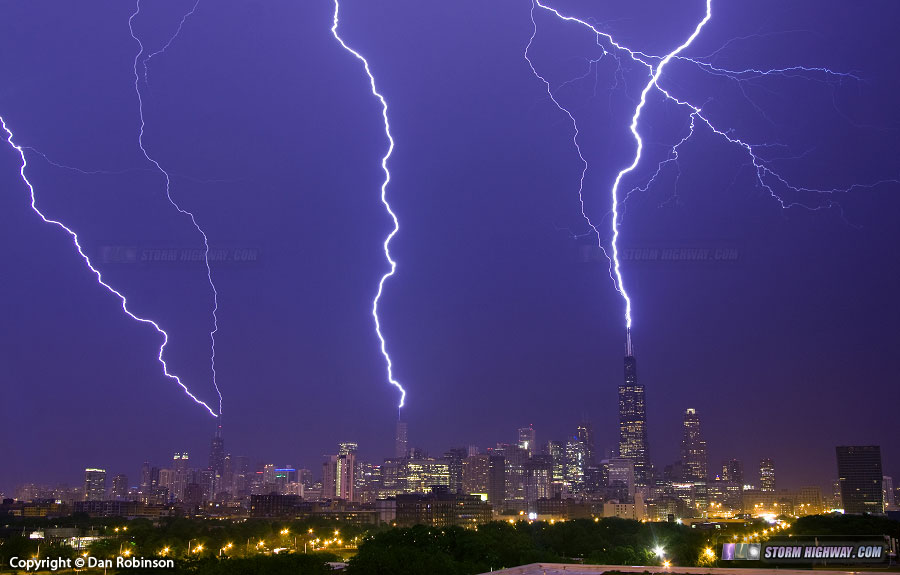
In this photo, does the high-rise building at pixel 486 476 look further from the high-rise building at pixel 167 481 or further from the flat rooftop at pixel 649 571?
the flat rooftop at pixel 649 571

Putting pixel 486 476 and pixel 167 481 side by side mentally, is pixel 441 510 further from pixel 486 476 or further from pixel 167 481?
pixel 167 481

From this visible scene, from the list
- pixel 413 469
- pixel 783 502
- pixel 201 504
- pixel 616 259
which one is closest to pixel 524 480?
pixel 413 469

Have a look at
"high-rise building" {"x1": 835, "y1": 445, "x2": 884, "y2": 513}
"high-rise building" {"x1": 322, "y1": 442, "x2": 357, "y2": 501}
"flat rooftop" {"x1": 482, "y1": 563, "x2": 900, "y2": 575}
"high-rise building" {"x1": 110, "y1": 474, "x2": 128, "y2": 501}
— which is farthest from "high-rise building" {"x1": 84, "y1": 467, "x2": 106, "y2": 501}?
"flat rooftop" {"x1": 482, "y1": 563, "x2": 900, "y2": 575}

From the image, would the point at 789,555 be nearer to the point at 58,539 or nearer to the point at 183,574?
the point at 183,574

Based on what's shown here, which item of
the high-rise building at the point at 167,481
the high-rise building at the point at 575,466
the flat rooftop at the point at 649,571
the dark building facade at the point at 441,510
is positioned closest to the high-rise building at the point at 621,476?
the high-rise building at the point at 575,466

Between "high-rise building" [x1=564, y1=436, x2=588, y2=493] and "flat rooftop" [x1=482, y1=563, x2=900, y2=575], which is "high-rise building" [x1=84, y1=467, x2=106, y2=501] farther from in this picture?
"flat rooftop" [x1=482, y1=563, x2=900, y2=575]

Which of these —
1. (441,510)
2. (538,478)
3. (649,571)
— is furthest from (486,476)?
(649,571)
